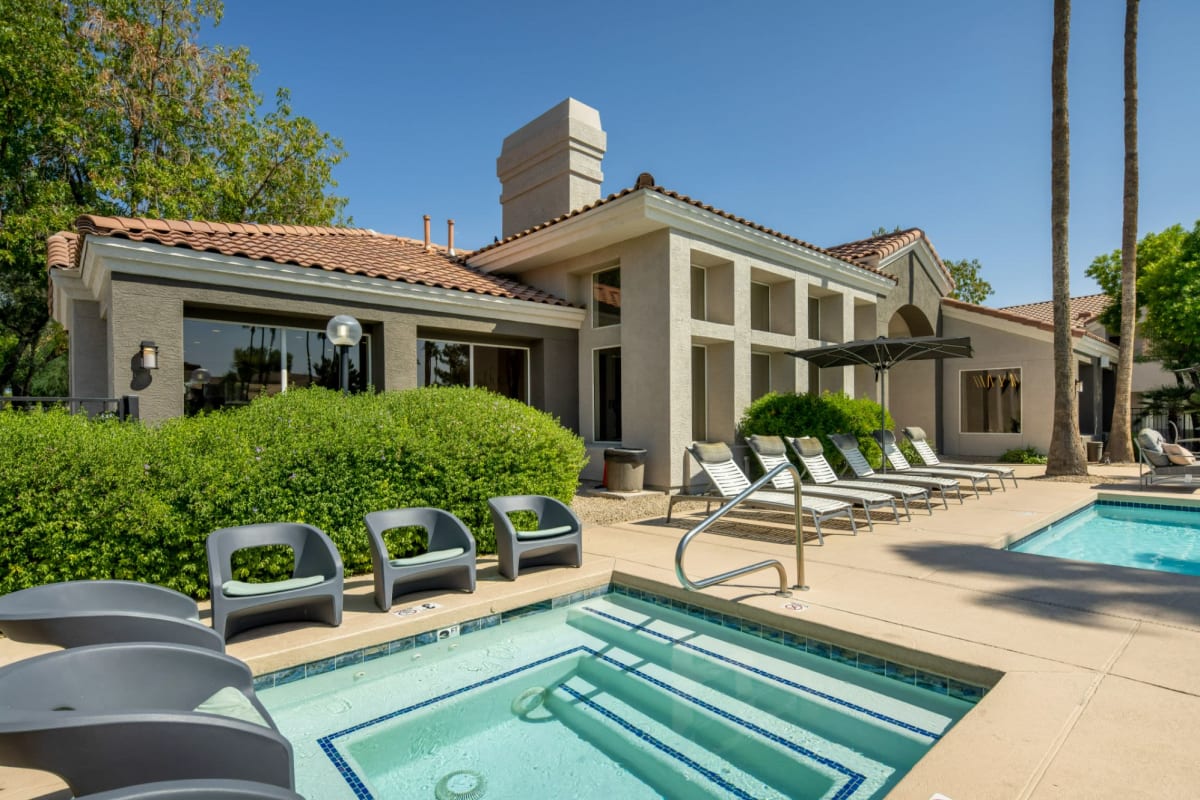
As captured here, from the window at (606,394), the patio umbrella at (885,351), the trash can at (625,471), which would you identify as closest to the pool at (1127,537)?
the patio umbrella at (885,351)

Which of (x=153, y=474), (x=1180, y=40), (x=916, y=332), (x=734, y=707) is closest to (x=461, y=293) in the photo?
(x=153, y=474)

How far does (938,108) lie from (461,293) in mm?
12200

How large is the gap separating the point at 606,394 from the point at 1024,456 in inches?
510

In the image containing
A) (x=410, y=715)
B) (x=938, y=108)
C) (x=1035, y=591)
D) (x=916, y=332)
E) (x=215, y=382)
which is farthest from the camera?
(x=916, y=332)

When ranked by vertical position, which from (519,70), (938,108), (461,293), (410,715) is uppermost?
(519,70)

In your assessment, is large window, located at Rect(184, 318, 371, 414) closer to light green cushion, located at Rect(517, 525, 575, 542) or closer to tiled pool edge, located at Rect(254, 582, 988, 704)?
light green cushion, located at Rect(517, 525, 575, 542)

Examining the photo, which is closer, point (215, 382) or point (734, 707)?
point (734, 707)

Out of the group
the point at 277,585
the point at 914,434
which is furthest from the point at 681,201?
the point at 277,585

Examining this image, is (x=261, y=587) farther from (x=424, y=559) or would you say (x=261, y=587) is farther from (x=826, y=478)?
(x=826, y=478)

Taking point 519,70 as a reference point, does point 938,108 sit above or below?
below

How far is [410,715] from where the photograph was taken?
4.07m

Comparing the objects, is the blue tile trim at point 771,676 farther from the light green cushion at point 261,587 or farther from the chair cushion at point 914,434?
the chair cushion at point 914,434

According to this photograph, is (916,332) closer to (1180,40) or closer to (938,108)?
(938,108)

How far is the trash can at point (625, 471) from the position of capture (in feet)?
37.0
